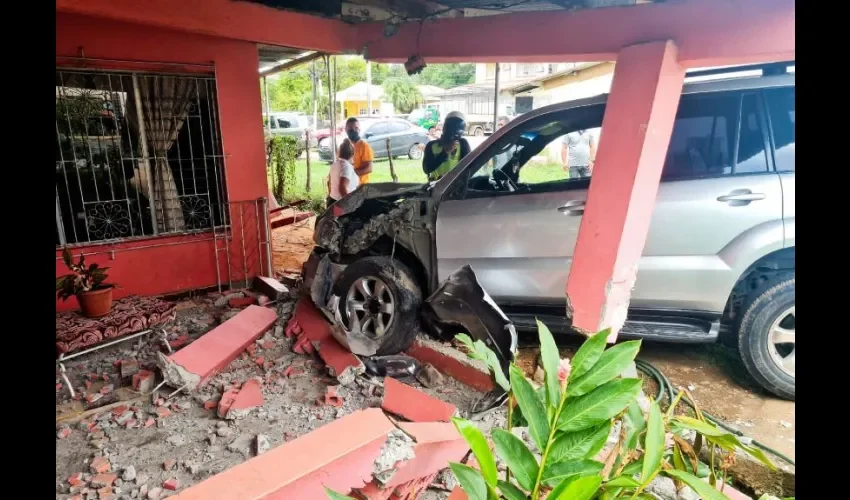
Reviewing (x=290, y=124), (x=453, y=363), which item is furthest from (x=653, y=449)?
(x=290, y=124)

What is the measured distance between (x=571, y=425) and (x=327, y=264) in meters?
3.59

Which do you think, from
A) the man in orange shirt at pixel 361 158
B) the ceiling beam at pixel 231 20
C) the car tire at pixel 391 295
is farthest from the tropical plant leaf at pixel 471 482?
the man in orange shirt at pixel 361 158

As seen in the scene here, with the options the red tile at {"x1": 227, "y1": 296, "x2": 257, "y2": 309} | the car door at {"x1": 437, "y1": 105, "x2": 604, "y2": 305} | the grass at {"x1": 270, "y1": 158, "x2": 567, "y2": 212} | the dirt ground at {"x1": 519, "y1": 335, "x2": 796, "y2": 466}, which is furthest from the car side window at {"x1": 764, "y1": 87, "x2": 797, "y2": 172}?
the red tile at {"x1": 227, "y1": 296, "x2": 257, "y2": 309}

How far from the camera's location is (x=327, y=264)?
464 centimetres

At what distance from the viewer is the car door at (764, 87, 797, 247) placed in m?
3.30

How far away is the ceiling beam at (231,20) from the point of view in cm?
359

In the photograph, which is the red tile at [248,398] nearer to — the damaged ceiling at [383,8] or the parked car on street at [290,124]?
the damaged ceiling at [383,8]

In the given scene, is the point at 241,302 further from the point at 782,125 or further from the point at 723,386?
the point at 782,125

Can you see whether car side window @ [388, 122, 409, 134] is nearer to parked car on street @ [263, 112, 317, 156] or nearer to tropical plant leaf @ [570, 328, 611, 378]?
parked car on street @ [263, 112, 317, 156]

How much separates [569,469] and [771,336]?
9.68 feet

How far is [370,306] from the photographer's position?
427 cm
